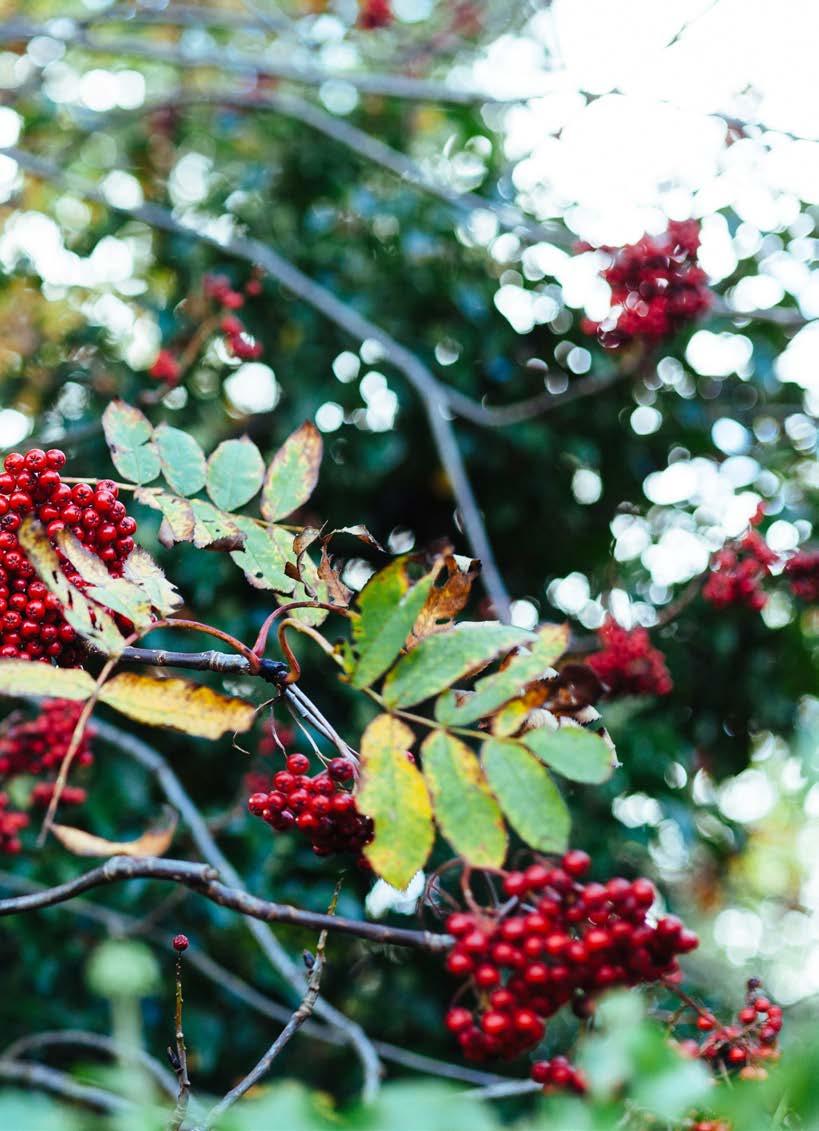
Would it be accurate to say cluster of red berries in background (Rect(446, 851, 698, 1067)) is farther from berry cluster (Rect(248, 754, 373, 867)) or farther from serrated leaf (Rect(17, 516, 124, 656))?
serrated leaf (Rect(17, 516, 124, 656))

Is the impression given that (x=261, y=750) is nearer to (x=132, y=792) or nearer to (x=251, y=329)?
(x=132, y=792)

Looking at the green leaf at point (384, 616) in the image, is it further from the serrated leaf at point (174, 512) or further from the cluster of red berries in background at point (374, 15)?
the cluster of red berries in background at point (374, 15)

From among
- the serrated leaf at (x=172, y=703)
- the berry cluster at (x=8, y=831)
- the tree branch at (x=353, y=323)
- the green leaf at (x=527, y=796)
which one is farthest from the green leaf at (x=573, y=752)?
the berry cluster at (x=8, y=831)

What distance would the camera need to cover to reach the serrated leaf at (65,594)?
909 mm

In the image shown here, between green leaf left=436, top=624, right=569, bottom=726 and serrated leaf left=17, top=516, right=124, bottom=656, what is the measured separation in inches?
12.0

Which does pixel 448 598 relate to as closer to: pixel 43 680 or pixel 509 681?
pixel 509 681

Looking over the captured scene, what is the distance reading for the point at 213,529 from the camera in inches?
48.1

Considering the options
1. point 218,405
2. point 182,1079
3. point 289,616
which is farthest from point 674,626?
point 182,1079

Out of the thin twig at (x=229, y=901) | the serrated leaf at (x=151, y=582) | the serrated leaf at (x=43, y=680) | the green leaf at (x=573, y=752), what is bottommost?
the thin twig at (x=229, y=901)

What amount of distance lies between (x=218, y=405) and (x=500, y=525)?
3.40 ft

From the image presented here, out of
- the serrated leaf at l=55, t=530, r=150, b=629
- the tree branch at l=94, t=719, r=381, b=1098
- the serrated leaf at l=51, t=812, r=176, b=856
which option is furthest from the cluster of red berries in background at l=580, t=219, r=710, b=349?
the serrated leaf at l=51, t=812, r=176, b=856

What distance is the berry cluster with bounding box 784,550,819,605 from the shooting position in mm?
2793

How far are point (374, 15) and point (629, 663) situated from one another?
3231mm

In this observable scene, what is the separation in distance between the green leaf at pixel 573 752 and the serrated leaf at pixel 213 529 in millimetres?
393
